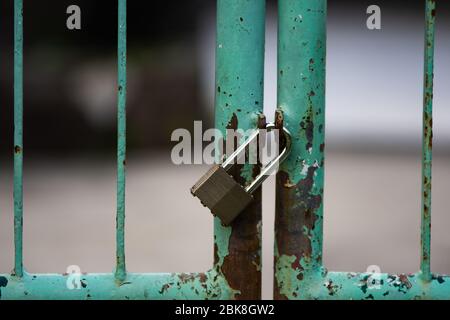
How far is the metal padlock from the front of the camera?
28.1 inches

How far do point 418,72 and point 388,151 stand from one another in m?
0.82

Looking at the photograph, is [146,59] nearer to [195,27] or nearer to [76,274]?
[195,27]

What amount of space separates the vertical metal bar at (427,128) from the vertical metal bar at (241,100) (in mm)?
204

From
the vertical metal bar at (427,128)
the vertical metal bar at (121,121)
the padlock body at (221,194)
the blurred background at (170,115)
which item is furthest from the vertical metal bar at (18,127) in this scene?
the blurred background at (170,115)

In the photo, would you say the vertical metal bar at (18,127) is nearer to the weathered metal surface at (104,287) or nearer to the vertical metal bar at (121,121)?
the weathered metal surface at (104,287)

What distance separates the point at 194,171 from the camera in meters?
4.86

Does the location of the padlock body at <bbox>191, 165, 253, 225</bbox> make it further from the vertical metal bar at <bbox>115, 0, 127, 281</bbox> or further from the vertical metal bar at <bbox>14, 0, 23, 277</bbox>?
the vertical metal bar at <bbox>14, 0, 23, 277</bbox>

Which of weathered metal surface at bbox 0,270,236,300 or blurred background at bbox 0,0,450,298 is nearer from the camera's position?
weathered metal surface at bbox 0,270,236,300

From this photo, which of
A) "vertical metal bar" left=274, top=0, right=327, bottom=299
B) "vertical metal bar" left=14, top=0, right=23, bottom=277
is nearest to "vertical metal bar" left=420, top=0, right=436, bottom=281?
"vertical metal bar" left=274, top=0, right=327, bottom=299

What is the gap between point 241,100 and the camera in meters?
0.74

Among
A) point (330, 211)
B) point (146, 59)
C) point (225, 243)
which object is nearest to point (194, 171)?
point (146, 59)

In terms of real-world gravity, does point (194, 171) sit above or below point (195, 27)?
below

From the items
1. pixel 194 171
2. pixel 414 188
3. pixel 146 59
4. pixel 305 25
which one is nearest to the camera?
pixel 305 25

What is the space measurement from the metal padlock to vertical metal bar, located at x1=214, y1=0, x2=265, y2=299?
0.8 inches
